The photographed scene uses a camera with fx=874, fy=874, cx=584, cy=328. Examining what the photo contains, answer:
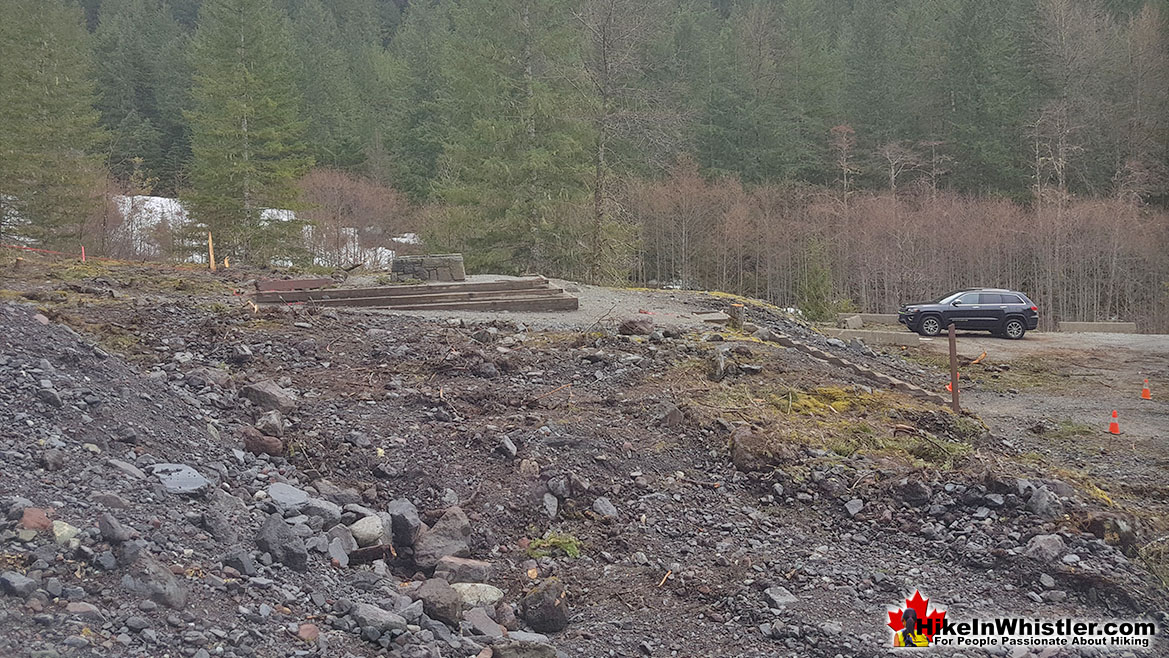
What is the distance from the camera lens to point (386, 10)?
72.5 m

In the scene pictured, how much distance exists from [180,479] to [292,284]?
9.71 metres

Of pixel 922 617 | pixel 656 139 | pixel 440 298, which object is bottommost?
pixel 922 617

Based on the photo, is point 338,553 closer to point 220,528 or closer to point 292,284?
point 220,528

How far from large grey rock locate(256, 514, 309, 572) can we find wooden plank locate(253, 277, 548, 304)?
31.7 ft

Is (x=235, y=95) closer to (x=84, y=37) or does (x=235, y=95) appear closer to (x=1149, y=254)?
Answer: (x=84, y=37)

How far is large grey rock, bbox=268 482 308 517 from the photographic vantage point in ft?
18.9

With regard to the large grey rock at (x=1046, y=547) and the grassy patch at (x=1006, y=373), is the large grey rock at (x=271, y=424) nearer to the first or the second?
the large grey rock at (x=1046, y=547)

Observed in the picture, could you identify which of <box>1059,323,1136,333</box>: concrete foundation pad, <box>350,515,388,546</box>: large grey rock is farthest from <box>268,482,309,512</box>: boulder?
<box>1059,323,1136,333</box>: concrete foundation pad

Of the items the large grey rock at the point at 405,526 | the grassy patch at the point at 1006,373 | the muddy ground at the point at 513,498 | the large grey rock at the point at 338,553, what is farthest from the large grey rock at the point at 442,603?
the grassy patch at the point at 1006,373

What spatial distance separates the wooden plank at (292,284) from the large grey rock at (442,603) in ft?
34.6

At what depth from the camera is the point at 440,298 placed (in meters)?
15.1

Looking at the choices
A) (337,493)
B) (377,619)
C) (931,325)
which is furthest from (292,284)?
(931,325)

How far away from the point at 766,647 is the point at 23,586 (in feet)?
12.4

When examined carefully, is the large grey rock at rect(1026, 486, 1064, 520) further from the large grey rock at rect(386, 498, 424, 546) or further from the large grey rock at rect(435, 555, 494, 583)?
the large grey rock at rect(386, 498, 424, 546)
